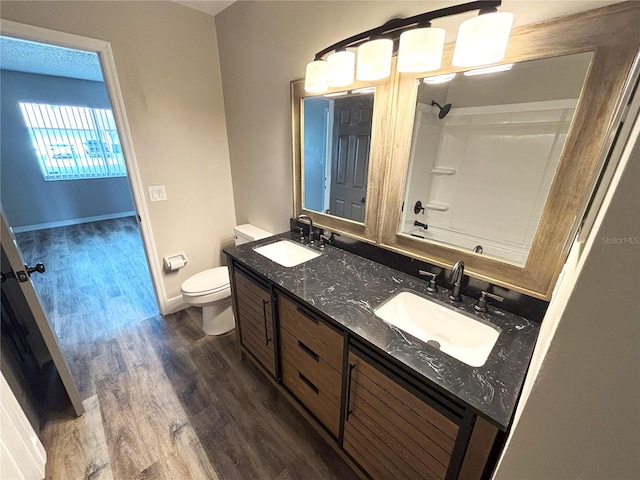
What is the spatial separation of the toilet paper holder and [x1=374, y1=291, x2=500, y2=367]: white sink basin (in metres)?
1.97

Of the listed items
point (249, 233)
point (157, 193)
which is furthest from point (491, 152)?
point (157, 193)

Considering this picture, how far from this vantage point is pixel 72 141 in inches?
183

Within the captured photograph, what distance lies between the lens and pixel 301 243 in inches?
70.7

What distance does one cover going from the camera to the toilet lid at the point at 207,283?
1944 mm

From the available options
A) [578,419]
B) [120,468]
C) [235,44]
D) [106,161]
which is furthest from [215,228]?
[106,161]

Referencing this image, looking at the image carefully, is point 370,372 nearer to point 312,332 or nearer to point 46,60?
point 312,332

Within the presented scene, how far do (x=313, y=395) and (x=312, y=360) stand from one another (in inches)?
8.9

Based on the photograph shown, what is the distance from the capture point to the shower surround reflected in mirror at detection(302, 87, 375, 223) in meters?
1.41

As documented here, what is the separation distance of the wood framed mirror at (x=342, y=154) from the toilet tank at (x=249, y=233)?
533 millimetres

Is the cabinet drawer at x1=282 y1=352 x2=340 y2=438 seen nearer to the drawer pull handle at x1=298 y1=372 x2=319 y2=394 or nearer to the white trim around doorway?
the drawer pull handle at x1=298 y1=372 x2=319 y2=394

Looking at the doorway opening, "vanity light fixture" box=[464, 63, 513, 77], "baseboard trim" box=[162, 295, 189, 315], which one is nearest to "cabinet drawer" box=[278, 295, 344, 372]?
"vanity light fixture" box=[464, 63, 513, 77]

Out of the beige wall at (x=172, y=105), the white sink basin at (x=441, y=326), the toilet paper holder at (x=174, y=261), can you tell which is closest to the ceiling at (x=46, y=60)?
the beige wall at (x=172, y=105)

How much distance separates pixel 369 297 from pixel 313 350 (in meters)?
0.35

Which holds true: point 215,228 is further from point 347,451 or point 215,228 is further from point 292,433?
point 347,451
